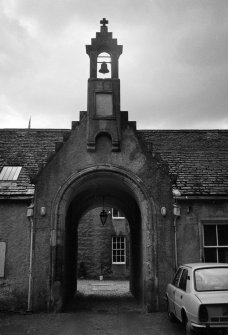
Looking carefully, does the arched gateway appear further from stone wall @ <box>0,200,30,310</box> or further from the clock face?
stone wall @ <box>0,200,30,310</box>

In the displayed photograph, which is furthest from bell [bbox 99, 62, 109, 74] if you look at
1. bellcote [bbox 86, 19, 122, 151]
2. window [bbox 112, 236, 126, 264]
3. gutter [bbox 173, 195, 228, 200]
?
window [bbox 112, 236, 126, 264]

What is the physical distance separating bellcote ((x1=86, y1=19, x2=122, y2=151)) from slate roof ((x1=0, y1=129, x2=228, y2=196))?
3.20ft

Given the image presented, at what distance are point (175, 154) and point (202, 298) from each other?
Result: 33.5 feet

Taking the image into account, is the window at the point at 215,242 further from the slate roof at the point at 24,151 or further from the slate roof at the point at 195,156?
the slate roof at the point at 24,151

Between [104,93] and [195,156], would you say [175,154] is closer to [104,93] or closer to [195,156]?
[195,156]

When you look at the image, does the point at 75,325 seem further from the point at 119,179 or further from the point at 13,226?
the point at 119,179

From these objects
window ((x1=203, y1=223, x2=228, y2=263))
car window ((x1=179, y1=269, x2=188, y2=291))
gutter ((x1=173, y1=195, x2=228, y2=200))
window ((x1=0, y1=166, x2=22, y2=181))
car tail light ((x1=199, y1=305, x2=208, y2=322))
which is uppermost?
window ((x1=0, y1=166, x2=22, y2=181))

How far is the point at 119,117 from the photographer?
14.0 m

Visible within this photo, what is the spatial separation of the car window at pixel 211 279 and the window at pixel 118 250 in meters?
23.3

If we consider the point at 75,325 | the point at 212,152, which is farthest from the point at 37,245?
the point at 212,152

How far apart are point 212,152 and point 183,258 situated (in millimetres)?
6411

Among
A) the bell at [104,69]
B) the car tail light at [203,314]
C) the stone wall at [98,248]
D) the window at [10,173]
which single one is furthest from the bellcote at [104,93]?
the stone wall at [98,248]

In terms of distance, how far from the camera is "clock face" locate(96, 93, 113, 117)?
46.4 feet

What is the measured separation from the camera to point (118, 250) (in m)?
31.9
